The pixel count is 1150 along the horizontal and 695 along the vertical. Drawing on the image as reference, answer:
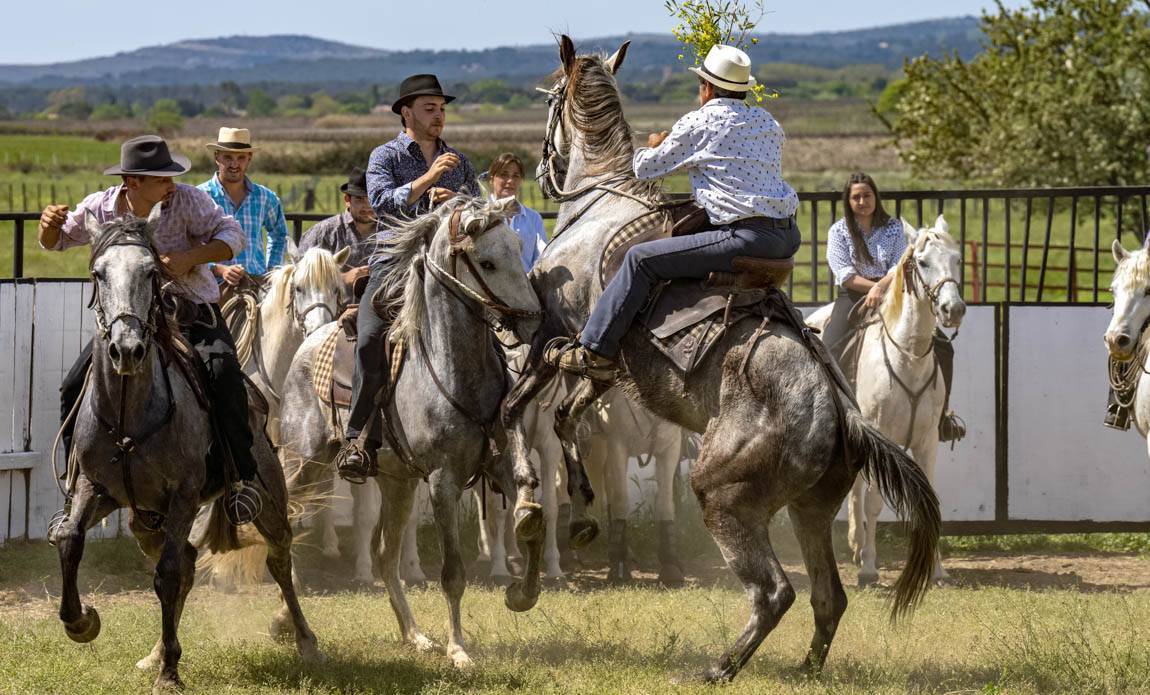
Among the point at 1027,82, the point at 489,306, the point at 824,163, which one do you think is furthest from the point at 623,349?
the point at 824,163

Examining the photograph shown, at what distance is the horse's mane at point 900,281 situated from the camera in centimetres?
1030

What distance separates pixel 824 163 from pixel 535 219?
85194 mm

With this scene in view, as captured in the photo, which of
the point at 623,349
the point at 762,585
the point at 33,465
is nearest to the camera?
the point at 762,585

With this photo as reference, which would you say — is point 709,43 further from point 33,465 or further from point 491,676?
point 33,465

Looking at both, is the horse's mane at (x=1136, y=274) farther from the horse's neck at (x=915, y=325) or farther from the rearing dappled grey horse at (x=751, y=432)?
the rearing dappled grey horse at (x=751, y=432)

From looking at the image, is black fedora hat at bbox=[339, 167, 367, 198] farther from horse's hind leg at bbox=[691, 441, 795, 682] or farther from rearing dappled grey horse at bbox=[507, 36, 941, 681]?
horse's hind leg at bbox=[691, 441, 795, 682]

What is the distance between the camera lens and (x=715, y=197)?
7090mm

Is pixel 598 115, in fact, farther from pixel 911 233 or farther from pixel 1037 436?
pixel 1037 436

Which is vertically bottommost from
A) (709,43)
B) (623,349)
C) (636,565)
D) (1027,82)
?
→ (636,565)

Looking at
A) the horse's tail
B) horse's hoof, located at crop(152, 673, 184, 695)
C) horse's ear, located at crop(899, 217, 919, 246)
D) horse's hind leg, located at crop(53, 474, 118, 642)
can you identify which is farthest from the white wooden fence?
horse's hind leg, located at crop(53, 474, 118, 642)

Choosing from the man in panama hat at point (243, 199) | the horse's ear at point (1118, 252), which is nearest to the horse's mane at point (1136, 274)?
the horse's ear at point (1118, 252)

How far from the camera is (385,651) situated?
8000mm

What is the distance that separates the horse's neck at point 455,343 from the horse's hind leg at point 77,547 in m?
1.81

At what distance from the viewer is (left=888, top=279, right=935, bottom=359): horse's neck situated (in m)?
10.5
